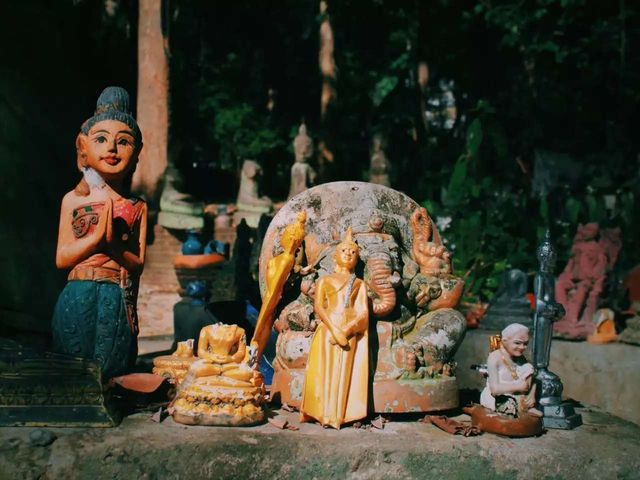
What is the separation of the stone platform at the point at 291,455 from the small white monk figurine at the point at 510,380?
0.68 ft

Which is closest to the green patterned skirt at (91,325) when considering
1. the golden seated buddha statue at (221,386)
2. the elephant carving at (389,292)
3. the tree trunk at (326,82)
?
the golden seated buddha statue at (221,386)

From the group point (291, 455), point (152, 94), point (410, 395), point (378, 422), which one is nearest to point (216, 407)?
point (291, 455)

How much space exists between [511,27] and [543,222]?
555cm

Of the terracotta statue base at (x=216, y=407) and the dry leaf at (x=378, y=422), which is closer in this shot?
the terracotta statue base at (x=216, y=407)

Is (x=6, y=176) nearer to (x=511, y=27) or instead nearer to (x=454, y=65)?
(x=511, y=27)

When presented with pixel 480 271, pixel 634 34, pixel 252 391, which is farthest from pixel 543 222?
pixel 252 391

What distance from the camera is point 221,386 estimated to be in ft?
16.9

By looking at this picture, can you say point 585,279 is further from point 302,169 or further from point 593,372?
point 302,169

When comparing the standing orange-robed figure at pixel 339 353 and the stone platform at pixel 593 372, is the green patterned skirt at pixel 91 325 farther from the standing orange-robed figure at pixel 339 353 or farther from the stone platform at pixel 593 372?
the stone platform at pixel 593 372

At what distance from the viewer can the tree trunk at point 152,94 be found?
47.0 ft

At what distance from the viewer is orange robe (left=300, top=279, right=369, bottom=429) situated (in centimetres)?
522

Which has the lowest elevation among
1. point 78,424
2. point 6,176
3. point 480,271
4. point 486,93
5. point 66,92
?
point 78,424

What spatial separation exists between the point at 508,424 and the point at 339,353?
3.54ft

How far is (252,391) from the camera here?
5.20 m
